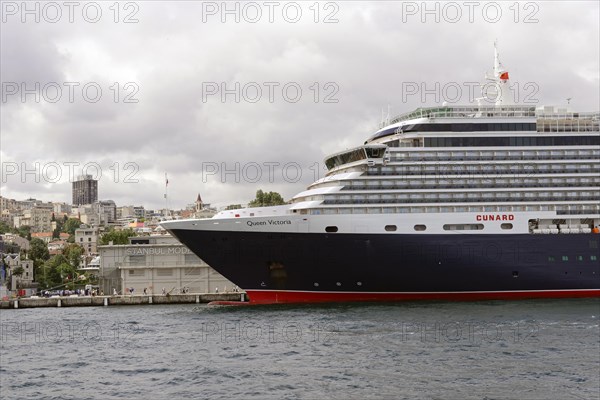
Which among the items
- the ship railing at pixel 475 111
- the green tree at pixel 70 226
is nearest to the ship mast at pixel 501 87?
the ship railing at pixel 475 111

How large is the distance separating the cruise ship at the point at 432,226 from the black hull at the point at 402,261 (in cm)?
6

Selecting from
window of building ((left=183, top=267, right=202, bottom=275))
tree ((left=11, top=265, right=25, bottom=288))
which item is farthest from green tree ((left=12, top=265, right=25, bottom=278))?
window of building ((left=183, top=267, right=202, bottom=275))

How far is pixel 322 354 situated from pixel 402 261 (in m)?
13.8

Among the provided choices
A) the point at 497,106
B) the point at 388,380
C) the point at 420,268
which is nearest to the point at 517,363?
the point at 388,380

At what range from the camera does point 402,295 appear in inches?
1547

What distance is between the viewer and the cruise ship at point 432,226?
1527 inches

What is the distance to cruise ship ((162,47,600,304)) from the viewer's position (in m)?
38.8

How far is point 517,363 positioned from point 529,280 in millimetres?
16593

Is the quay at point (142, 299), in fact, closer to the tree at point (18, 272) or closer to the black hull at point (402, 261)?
the black hull at point (402, 261)

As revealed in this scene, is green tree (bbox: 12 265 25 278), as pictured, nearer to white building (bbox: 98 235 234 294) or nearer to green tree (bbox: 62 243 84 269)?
green tree (bbox: 62 243 84 269)

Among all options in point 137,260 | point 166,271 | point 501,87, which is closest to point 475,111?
point 501,87

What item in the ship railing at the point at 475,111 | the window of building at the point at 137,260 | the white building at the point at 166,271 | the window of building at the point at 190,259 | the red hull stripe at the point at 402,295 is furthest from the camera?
the window of building at the point at 137,260

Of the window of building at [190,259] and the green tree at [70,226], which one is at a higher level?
the green tree at [70,226]

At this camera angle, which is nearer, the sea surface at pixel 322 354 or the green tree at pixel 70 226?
the sea surface at pixel 322 354
